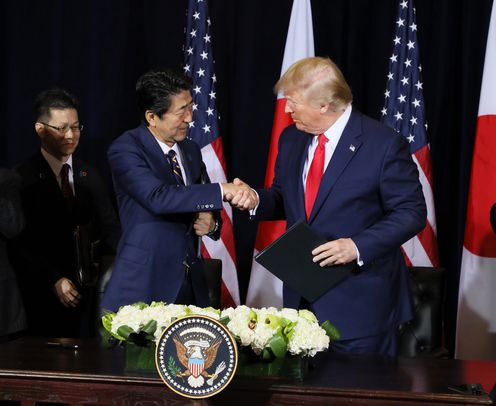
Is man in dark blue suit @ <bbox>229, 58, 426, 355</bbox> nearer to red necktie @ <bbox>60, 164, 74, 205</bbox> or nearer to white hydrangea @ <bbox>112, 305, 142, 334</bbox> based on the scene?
white hydrangea @ <bbox>112, 305, 142, 334</bbox>

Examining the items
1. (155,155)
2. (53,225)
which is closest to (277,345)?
(155,155)

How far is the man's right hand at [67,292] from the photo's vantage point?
13.1ft

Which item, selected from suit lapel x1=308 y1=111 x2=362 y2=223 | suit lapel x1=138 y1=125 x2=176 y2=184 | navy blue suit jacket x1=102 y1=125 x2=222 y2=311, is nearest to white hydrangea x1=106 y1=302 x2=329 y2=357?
suit lapel x1=308 y1=111 x2=362 y2=223

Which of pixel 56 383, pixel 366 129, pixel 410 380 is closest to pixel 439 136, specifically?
pixel 366 129

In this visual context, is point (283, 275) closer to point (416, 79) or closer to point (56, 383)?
point (56, 383)

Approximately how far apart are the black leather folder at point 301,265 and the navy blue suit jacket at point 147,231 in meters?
0.39

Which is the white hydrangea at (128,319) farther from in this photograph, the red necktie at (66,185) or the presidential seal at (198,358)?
the red necktie at (66,185)

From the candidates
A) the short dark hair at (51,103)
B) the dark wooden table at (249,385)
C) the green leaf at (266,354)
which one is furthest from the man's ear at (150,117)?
the green leaf at (266,354)

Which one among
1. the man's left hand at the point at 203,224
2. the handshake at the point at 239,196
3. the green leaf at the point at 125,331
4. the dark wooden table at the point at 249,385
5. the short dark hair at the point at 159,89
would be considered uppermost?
the short dark hair at the point at 159,89

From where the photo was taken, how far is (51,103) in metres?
4.17

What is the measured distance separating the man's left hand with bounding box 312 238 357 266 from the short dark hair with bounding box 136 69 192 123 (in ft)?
2.77

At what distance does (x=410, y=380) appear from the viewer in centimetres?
231

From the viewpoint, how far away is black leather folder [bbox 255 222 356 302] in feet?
9.36

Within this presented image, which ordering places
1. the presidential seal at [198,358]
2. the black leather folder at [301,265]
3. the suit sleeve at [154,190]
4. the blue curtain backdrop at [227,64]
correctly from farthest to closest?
the blue curtain backdrop at [227,64] → the suit sleeve at [154,190] → the black leather folder at [301,265] → the presidential seal at [198,358]
